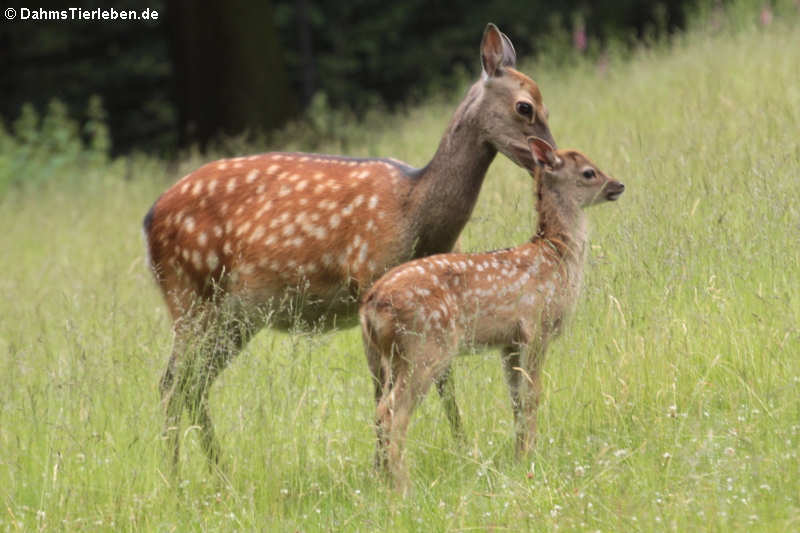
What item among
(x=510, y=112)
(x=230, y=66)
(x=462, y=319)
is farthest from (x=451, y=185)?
(x=230, y=66)

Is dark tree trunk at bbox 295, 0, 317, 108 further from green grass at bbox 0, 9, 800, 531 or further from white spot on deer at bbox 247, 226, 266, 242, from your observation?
white spot on deer at bbox 247, 226, 266, 242

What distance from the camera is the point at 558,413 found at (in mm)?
5121

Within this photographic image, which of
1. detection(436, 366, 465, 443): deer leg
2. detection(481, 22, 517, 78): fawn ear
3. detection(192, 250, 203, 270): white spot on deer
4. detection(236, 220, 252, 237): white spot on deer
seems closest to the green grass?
detection(436, 366, 465, 443): deer leg

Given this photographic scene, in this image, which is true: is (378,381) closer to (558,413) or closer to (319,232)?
(558,413)

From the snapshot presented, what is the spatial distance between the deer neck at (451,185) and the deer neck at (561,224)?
324 mm

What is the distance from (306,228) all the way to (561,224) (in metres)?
1.23

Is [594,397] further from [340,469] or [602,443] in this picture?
[340,469]

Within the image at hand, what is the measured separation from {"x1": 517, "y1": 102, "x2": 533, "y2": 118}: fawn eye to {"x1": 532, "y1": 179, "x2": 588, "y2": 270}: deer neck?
1.04 ft

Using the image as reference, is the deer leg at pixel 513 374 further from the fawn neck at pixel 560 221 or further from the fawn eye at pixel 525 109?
the fawn eye at pixel 525 109

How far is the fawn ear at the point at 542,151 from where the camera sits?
5473 mm

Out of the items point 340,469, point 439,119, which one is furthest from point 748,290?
point 439,119

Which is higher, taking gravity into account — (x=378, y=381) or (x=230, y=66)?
(x=230, y=66)

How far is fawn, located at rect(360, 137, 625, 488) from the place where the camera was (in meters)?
4.83

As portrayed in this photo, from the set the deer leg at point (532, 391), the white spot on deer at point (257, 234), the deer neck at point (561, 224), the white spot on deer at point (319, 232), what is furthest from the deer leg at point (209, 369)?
the deer neck at point (561, 224)
